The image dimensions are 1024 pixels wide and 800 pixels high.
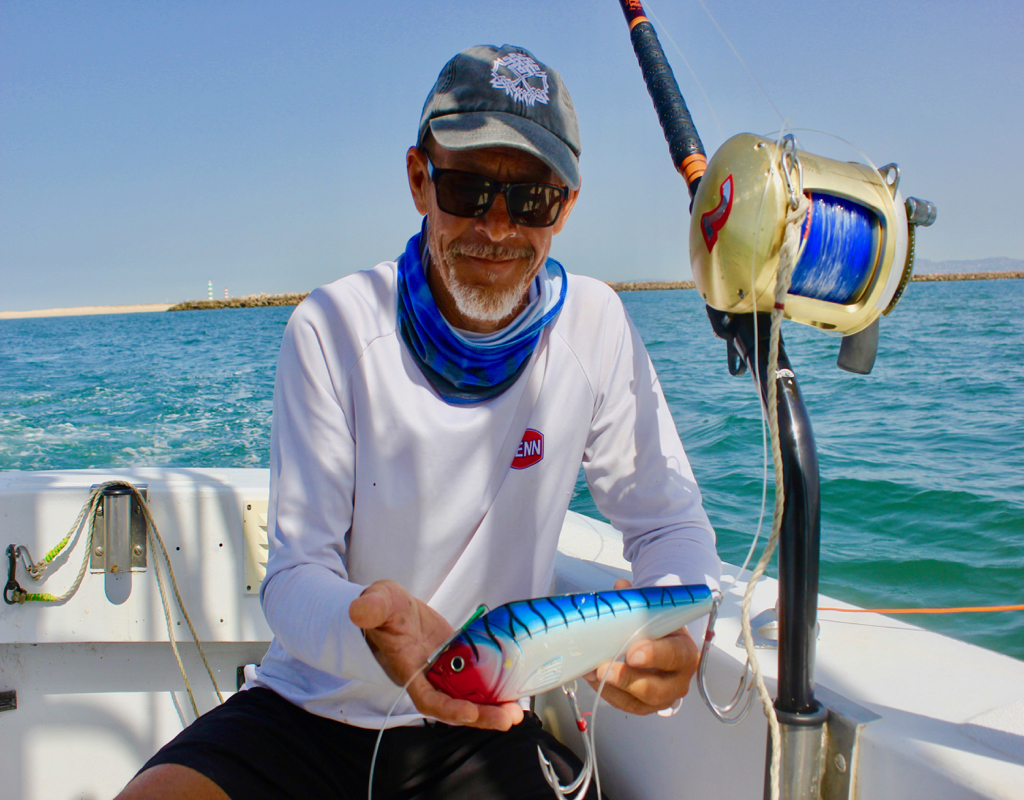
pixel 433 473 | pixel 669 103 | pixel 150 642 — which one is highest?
pixel 669 103

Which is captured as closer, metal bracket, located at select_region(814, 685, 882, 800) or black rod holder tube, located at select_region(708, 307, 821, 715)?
black rod holder tube, located at select_region(708, 307, 821, 715)

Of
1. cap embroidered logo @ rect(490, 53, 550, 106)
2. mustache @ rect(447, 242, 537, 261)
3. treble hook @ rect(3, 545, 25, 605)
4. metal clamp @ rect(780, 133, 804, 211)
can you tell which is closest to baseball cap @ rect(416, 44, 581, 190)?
cap embroidered logo @ rect(490, 53, 550, 106)

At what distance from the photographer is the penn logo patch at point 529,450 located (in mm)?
1635

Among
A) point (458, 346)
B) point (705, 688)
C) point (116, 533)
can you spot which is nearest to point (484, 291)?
point (458, 346)

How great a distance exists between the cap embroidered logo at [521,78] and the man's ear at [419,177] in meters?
0.26

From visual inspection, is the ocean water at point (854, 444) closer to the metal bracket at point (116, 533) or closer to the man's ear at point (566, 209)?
the man's ear at point (566, 209)

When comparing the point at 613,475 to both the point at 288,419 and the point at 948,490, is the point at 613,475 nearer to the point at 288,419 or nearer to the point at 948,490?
the point at 288,419

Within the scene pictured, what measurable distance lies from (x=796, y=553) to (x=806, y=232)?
0.43 meters

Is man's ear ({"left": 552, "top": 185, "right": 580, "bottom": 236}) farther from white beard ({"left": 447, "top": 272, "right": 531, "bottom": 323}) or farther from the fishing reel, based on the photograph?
the fishing reel

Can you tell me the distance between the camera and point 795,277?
98cm

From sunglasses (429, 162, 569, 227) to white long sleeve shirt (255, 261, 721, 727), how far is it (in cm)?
26

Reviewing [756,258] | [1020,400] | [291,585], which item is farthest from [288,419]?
[1020,400]

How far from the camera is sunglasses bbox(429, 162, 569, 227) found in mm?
1558

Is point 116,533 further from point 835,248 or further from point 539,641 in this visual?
point 835,248
